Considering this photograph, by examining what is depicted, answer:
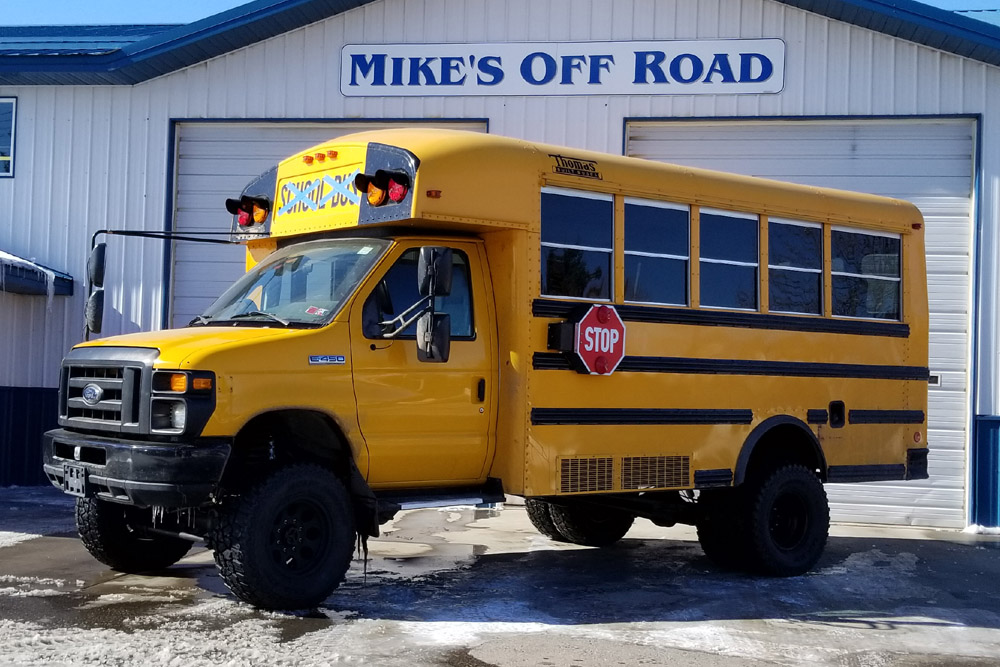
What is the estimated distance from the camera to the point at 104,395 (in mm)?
6867

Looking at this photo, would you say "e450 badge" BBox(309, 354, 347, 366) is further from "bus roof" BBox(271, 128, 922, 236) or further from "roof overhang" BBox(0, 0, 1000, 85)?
"roof overhang" BBox(0, 0, 1000, 85)

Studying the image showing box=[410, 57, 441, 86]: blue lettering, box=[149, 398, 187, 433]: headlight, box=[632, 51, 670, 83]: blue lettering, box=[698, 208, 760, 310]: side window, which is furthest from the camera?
box=[410, 57, 441, 86]: blue lettering

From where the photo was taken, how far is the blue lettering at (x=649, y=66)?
13523 mm

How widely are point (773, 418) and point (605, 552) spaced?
2.03m

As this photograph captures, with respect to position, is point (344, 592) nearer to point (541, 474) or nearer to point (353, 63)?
point (541, 474)

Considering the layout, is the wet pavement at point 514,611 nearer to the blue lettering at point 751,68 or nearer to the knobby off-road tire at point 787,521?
the knobby off-road tire at point 787,521

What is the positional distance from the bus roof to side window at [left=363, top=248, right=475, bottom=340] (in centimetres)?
28

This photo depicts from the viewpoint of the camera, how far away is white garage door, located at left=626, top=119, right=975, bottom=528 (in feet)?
42.5

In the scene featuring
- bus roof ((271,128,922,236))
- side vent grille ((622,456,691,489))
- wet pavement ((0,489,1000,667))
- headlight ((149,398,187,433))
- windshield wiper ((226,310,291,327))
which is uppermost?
bus roof ((271,128,922,236))

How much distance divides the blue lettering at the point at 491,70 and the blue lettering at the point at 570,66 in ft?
2.53

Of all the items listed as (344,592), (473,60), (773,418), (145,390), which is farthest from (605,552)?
(473,60)

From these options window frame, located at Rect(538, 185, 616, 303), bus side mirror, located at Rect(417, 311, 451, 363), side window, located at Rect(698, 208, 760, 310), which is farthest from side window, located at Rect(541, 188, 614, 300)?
bus side mirror, located at Rect(417, 311, 451, 363)

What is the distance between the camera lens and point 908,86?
13.2 meters

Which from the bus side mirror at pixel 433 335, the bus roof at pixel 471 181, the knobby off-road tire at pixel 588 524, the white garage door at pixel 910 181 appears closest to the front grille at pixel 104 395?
the bus side mirror at pixel 433 335
